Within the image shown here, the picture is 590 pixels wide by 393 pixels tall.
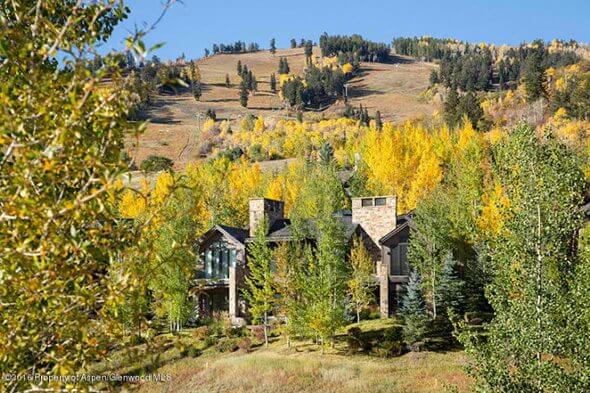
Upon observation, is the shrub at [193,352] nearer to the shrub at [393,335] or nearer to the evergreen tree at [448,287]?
the shrub at [393,335]

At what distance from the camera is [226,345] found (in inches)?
1401

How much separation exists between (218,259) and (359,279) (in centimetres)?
1220

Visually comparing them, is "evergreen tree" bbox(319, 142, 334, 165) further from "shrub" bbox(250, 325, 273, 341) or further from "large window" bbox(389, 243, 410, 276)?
"shrub" bbox(250, 325, 273, 341)

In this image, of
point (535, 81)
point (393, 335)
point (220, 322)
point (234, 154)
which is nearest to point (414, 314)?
point (393, 335)

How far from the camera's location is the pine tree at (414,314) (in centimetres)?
3331

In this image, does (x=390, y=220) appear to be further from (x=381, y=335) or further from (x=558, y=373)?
(x=558, y=373)

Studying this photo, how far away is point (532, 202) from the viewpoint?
581 inches

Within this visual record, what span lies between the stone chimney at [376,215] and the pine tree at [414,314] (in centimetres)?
621

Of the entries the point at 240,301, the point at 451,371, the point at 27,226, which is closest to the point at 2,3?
the point at 27,226

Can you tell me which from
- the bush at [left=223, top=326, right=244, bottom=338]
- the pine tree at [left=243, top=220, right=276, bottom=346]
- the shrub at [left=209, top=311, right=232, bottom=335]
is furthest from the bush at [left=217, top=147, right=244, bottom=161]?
the bush at [left=223, top=326, right=244, bottom=338]

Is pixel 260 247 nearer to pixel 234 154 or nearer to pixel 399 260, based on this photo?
pixel 399 260

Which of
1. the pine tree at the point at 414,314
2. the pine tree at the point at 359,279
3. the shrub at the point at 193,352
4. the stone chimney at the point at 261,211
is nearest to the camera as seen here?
the pine tree at the point at 414,314

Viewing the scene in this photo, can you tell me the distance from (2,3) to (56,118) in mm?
2938

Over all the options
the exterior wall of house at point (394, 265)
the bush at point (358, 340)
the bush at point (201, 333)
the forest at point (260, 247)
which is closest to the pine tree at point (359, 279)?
the forest at point (260, 247)
